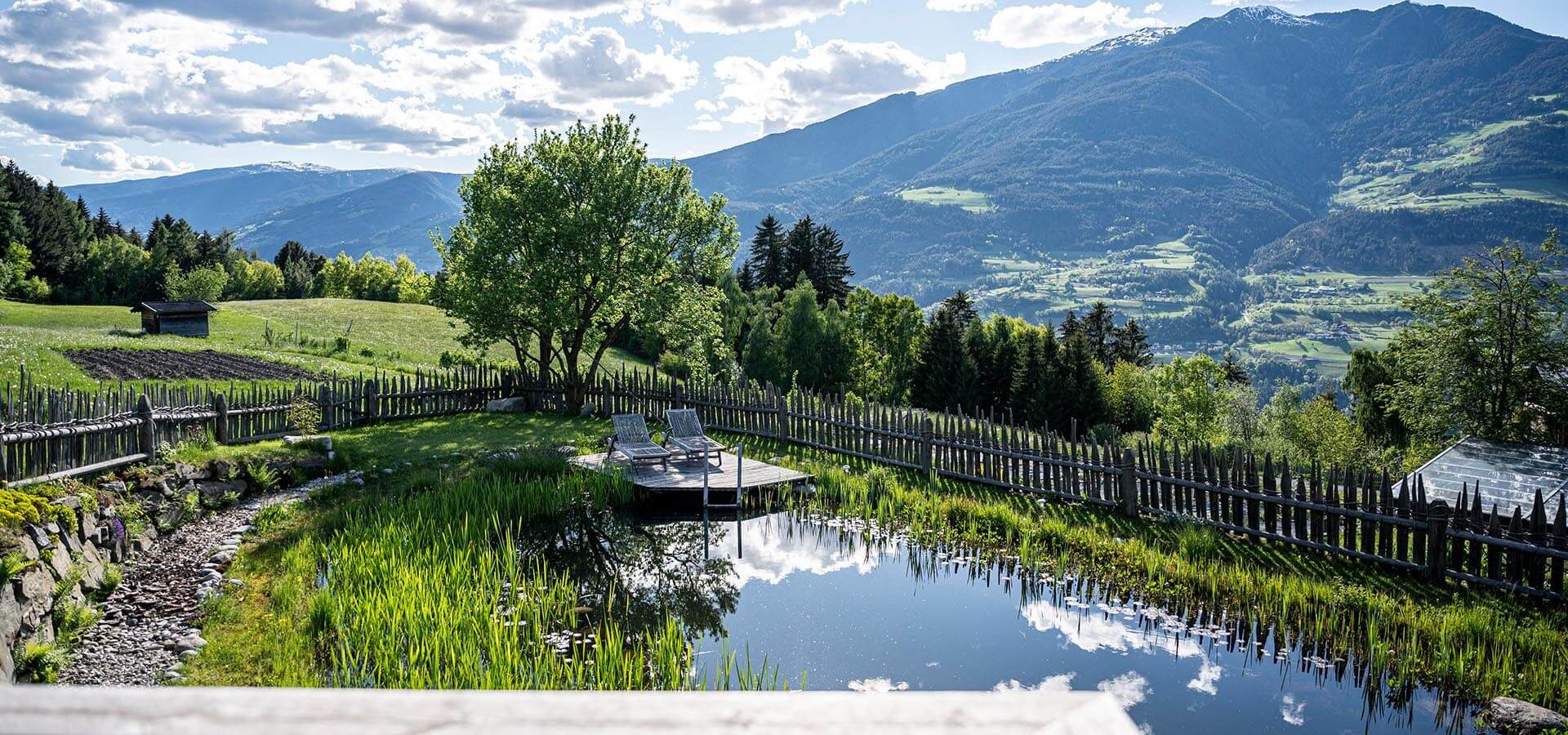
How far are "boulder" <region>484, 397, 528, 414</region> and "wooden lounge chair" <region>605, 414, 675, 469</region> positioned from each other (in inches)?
309

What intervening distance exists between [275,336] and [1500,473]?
4228 cm

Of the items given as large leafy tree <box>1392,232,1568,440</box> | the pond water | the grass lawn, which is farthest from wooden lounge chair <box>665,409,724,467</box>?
large leafy tree <box>1392,232,1568,440</box>

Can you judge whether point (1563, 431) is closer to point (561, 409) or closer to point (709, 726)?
point (709, 726)

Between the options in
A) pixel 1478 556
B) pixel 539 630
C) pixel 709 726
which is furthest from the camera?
pixel 1478 556

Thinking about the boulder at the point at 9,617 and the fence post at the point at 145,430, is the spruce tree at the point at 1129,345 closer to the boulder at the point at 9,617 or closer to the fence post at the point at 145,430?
the fence post at the point at 145,430

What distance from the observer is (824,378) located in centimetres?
4212

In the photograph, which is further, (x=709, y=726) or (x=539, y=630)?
(x=539, y=630)

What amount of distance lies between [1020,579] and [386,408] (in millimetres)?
17572

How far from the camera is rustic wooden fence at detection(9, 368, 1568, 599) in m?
10.5

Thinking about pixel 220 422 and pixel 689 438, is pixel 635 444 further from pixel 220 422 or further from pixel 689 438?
pixel 220 422

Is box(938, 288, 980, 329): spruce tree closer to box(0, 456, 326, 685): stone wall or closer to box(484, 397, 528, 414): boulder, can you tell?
box(484, 397, 528, 414): boulder

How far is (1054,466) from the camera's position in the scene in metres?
15.1

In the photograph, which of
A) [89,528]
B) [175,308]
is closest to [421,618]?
[89,528]

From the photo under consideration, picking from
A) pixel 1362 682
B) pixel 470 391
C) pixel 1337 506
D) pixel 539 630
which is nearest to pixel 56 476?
pixel 539 630
